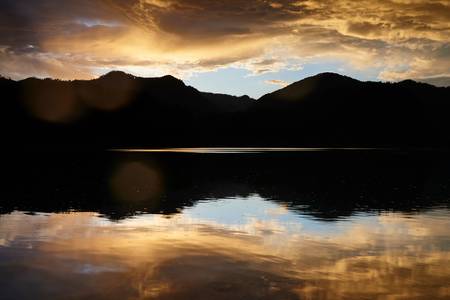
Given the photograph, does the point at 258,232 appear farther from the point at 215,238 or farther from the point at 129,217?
the point at 129,217

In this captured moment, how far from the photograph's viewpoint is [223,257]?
20.2m

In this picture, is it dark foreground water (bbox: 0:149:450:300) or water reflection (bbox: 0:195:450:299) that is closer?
water reflection (bbox: 0:195:450:299)

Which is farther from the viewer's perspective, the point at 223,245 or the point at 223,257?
the point at 223,245

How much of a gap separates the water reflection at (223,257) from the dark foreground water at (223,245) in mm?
47

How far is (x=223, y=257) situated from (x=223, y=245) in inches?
106

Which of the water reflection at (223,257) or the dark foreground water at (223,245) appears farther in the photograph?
the dark foreground water at (223,245)

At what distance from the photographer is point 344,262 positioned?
19.5 m

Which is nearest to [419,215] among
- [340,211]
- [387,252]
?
[340,211]

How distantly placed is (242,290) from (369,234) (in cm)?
1323

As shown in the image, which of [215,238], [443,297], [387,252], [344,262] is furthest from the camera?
[215,238]

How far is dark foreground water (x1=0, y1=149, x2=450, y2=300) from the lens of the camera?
51.7 feet

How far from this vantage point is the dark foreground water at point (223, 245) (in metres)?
15.8

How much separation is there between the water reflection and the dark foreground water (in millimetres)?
47

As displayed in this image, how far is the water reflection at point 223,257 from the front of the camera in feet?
50.8
